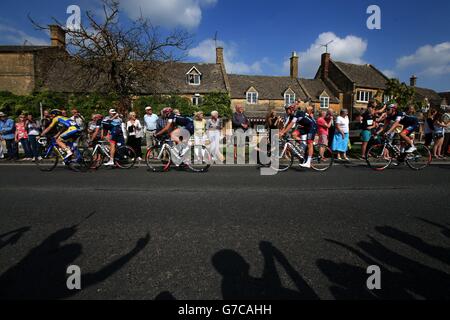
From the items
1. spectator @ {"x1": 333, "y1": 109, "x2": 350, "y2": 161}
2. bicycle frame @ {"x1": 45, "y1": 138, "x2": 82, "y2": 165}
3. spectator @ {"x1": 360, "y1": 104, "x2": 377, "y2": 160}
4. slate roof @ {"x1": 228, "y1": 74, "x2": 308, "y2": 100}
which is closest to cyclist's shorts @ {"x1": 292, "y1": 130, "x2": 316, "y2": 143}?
spectator @ {"x1": 333, "y1": 109, "x2": 350, "y2": 161}

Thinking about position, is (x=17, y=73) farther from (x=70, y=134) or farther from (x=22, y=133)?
(x=70, y=134)

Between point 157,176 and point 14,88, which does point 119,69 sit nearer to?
point 157,176

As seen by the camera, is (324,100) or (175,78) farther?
(324,100)

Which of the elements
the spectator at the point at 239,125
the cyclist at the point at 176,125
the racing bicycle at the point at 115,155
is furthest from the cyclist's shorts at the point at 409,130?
the racing bicycle at the point at 115,155

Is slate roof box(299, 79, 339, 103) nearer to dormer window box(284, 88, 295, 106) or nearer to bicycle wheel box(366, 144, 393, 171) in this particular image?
dormer window box(284, 88, 295, 106)

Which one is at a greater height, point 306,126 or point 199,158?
point 306,126

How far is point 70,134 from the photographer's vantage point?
8.37 m

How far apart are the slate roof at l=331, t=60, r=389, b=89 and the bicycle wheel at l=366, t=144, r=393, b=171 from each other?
37.6 m

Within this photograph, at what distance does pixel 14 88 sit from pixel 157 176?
3598cm

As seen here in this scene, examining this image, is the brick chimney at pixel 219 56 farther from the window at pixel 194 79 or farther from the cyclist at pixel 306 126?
the cyclist at pixel 306 126

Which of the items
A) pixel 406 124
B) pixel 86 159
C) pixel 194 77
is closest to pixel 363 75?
pixel 194 77

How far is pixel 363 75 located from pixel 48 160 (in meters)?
48.5

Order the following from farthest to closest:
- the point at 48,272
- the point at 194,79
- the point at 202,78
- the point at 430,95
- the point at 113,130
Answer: the point at 430,95, the point at 202,78, the point at 194,79, the point at 113,130, the point at 48,272

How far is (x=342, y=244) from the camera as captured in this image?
3.26 metres
